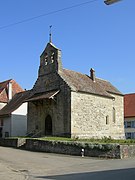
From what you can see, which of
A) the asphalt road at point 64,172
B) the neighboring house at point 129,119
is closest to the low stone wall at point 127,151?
the asphalt road at point 64,172

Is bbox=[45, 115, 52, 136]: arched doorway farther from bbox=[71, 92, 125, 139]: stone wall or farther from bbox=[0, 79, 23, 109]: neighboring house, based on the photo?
bbox=[0, 79, 23, 109]: neighboring house

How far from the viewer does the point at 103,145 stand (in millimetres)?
24328

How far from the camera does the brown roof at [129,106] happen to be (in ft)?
183

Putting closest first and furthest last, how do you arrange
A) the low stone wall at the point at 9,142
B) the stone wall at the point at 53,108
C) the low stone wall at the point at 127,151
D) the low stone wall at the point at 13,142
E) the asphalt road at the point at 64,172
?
the asphalt road at the point at 64,172, the low stone wall at the point at 127,151, the low stone wall at the point at 13,142, the low stone wall at the point at 9,142, the stone wall at the point at 53,108

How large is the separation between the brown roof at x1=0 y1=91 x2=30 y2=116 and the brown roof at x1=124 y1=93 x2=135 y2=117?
19873mm

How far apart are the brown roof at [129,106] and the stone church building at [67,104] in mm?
13244

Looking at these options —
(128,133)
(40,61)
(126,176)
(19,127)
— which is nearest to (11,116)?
(19,127)

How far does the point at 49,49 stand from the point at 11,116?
12163 millimetres

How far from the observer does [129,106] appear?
191 ft

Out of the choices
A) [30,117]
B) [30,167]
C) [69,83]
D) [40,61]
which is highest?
[40,61]

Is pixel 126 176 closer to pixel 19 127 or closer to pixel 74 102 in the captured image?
pixel 74 102

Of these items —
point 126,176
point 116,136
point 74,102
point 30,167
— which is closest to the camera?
point 126,176

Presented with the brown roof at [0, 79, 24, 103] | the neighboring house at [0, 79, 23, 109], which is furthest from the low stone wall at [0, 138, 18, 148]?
the brown roof at [0, 79, 24, 103]

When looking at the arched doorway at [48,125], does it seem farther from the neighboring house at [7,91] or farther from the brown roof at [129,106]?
the brown roof at [129,106]
